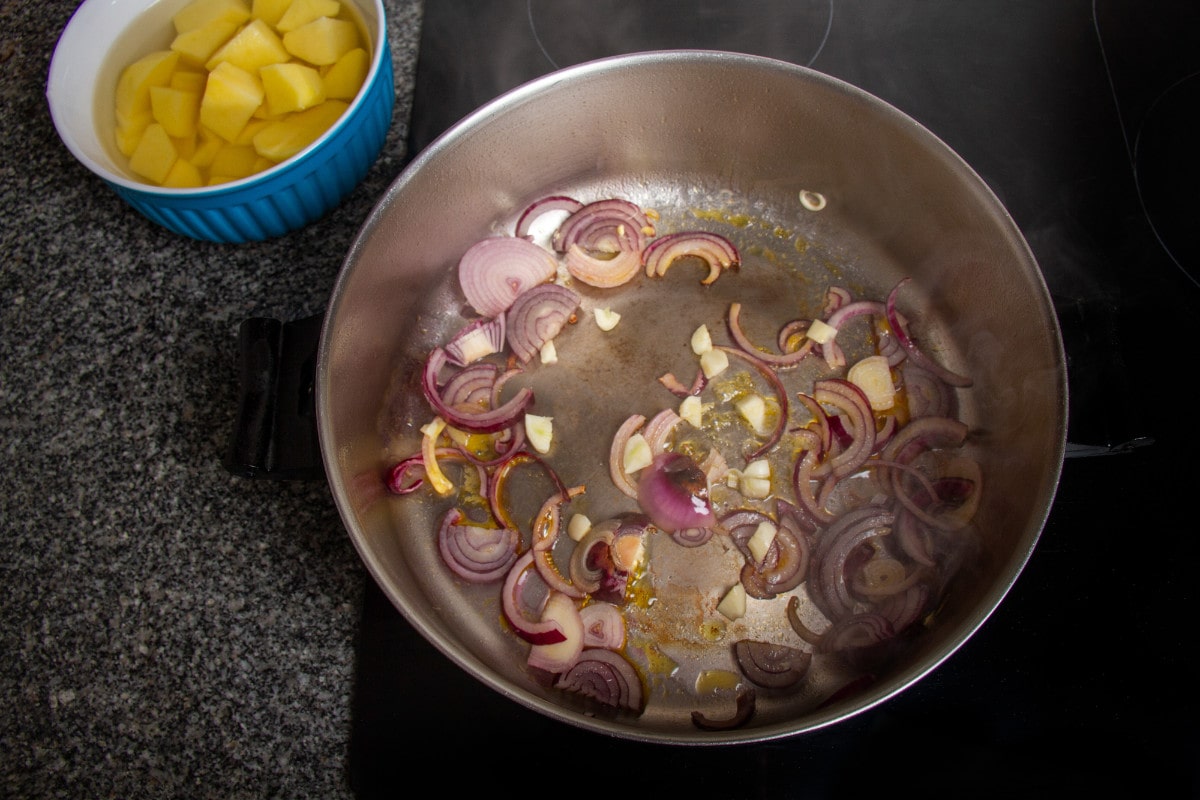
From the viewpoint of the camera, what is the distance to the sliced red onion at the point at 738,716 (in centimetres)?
108

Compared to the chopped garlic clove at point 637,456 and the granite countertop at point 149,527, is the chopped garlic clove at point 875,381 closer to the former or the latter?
the chopped garlic clove at point 637,456

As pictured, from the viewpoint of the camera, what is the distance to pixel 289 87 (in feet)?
3.74

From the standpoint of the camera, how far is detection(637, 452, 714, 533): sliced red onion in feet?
3.80

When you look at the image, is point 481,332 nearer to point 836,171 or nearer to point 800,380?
point 800,380

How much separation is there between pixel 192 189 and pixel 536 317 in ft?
1.73

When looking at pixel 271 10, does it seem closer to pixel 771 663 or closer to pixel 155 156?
pixel 155 156

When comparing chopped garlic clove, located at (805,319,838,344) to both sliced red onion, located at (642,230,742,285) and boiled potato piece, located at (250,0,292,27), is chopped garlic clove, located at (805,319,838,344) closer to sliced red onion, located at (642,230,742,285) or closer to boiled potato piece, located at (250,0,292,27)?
sliced red onion, located at (642,230,742,285)

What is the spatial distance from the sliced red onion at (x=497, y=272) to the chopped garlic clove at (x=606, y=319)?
0.13m

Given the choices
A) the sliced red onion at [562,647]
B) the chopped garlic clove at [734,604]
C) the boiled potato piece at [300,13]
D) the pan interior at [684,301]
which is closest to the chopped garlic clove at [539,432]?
the pan interior at [684,301]

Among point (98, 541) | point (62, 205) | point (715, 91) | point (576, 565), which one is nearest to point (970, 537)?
point (576, 565)

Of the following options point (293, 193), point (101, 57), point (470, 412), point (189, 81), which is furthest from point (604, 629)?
point (101, 57)

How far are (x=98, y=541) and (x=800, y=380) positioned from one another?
3.63ft

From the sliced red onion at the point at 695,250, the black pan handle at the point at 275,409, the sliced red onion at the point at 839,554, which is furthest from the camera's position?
the sliced red onion at the point at 695,250

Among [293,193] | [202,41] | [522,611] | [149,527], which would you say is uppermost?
[202,41]
